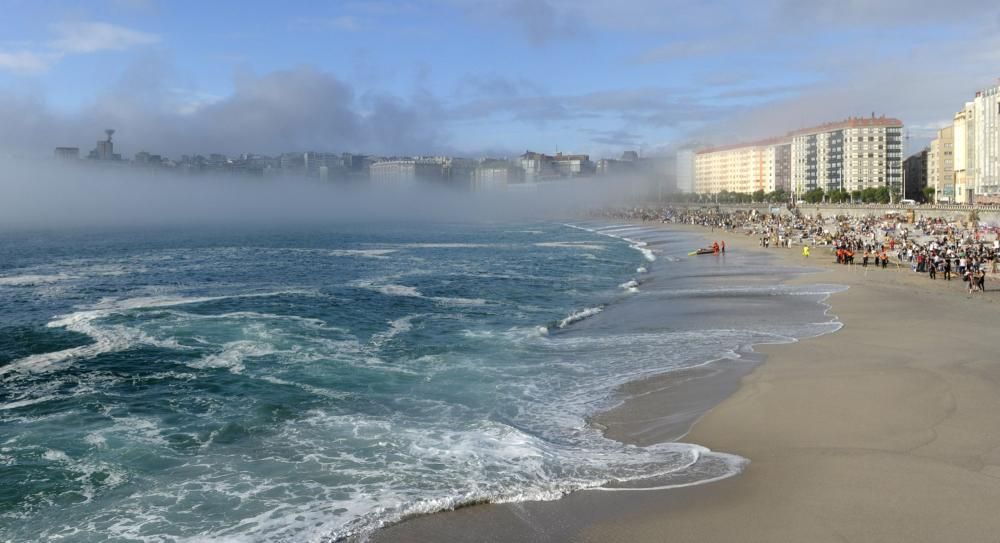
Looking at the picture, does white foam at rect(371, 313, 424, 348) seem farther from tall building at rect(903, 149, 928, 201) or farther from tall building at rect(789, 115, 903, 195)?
tall building at rect(903, 149, 928, 201)

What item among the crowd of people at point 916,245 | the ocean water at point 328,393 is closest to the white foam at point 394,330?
the ocean water at point 328,393

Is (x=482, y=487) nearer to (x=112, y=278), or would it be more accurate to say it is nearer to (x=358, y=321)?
(x=358, y=321)

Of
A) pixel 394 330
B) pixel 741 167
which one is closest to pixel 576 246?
pixel 394 330

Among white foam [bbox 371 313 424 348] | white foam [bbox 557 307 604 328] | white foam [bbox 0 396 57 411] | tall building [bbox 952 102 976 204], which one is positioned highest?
tall building [bbox 952 102 976 204]

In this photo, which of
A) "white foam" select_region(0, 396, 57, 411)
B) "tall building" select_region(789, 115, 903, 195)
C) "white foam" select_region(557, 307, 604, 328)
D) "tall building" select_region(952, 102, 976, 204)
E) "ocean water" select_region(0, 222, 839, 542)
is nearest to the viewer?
"ocean water" select_region(0, 222, 839, 542)

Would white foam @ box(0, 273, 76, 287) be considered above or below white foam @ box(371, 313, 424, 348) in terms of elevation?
above

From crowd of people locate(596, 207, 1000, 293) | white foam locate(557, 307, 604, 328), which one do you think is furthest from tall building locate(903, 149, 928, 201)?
white foam locate(557, 307, 604, 328)

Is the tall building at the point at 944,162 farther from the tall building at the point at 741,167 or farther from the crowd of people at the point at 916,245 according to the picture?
the crowd of people at the point at 916,245
